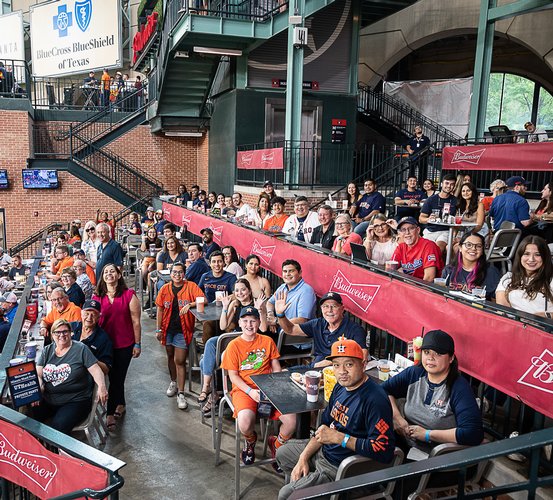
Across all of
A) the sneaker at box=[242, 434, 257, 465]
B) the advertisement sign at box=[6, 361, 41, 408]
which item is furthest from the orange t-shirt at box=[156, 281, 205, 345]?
the advertisement sign at box=[6, 361, 41, 408]

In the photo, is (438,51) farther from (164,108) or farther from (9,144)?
(9,144)

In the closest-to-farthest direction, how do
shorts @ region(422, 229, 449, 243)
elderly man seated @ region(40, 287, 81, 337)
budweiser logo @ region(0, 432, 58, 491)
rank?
1. budweiser logo @ region(0, 432, 58, 491)
2. elderly man seated @ region(40, 287, 81, 337)
3. shorts @ region(422, 229, 449, 243)

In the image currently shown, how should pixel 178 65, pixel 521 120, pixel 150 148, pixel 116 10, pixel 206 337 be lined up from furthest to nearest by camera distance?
pixel 116 10 → pixel 521 120 → pixel 150 148 → pixel 178 65 → pixel 206 337

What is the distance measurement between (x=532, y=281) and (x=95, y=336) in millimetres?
4489

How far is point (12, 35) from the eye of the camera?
1064 inches

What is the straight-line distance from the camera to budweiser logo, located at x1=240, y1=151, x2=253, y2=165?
15906 mm

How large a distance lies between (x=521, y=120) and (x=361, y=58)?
26.3ft

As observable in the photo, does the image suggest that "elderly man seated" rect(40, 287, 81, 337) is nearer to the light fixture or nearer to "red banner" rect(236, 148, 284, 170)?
"red banner" rect(236, 148, 284, 170)

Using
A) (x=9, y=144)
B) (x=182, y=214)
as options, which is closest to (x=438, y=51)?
(x=182, y=214)

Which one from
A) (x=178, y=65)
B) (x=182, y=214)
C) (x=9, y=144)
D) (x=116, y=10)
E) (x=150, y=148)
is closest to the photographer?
(x=182, y=214)

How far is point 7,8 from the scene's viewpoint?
3070 cm

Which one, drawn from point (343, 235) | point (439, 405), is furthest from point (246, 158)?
point (439, 405)

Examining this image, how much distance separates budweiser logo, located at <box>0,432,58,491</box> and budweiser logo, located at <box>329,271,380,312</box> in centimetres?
356

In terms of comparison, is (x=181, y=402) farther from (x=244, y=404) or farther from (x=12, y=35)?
(x=12, y=35)
